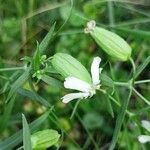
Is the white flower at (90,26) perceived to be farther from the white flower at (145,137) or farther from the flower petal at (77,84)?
the white flower at (145,137)

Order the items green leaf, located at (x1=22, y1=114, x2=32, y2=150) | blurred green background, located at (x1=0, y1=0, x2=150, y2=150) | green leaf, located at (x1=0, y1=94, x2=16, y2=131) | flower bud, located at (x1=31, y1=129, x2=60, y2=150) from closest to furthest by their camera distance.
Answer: green leaf, located at (x1=22, y1=114, x2=32, y2=150), flower bud, located at (x1=31, y1=129, x2=60, y2=150), green leaf, located at (x1=0, y1=94, x2=16, y2=131), blurred green background, located at (x1=0, y1=0, x2=150, y2=150)

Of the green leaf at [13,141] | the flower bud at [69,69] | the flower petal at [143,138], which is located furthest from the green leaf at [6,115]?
the flower petal at [143,138]

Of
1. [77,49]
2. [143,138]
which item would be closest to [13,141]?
[143,138]

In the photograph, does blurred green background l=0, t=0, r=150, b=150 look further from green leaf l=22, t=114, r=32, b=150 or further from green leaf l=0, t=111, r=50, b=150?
green leaf l=22, t=114, r=32, b=150

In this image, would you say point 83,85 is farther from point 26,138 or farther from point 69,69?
point 26,138

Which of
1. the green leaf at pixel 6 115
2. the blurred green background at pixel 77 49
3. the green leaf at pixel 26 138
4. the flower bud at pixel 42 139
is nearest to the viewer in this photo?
the green leaf at pixel 26 138

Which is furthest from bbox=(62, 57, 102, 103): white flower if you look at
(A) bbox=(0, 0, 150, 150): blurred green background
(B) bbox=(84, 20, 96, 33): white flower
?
(A) bbox=(0, 0, 150, 150): blurred green background

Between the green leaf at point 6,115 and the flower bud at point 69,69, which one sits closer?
the flower bud at point 69,69
